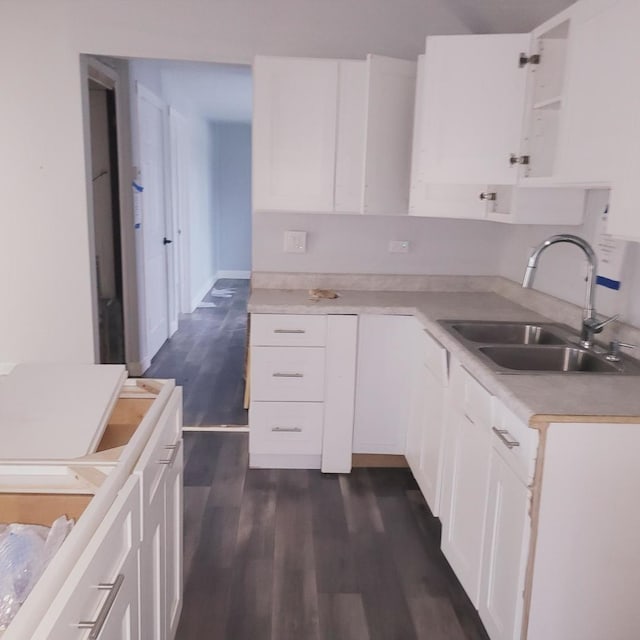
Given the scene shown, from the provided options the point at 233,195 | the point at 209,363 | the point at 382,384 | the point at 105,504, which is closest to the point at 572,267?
the point at 382,384

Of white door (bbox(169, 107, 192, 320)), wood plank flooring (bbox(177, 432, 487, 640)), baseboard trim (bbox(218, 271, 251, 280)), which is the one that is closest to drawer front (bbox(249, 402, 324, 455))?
wood plank flooring (bbox(177, 432, 487, 640))

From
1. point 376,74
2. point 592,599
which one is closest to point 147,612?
point 592,599

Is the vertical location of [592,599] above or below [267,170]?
below

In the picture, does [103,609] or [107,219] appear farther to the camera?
[107,219]

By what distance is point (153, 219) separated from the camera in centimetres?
521

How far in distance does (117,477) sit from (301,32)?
9.10 ft

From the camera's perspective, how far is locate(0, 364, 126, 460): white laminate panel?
1363 mm

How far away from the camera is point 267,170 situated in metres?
3.12

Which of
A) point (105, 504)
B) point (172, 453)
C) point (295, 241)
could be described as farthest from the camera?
point (295, 241)

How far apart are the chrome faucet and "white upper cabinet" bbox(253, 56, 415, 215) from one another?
1.10 m

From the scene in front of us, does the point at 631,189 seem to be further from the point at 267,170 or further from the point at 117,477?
the point at 267,170

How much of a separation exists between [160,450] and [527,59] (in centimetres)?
195

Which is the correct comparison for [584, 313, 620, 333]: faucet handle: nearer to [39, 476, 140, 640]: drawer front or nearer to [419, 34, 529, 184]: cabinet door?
[419, 34, 529, 184]: cabinet door

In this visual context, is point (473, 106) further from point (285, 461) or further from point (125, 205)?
point (125, 205)
